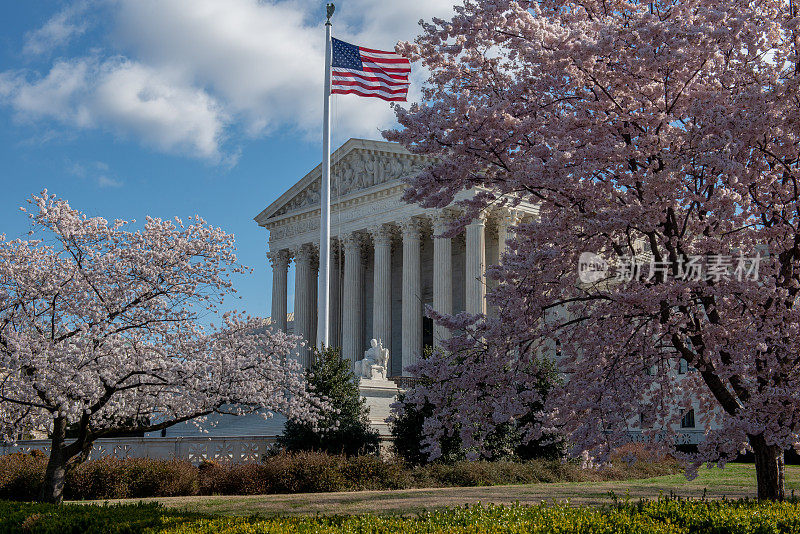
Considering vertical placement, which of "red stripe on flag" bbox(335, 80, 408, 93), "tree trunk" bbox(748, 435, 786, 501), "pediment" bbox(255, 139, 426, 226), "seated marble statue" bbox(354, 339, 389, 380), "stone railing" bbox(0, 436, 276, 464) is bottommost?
"stone railing" bbox(0, 436, 276, 464)

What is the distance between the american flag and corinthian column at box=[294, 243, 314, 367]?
82.9 feet

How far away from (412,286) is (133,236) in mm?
32789

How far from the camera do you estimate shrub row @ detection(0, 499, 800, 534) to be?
860 cm

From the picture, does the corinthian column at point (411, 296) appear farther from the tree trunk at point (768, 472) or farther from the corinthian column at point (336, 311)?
the tree trunk at point (768, 472)

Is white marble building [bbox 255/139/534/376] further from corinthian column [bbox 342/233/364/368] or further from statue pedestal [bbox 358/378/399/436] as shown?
statue pedestal [bbox 358/378/399/436]

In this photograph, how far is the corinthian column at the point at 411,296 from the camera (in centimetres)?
4678

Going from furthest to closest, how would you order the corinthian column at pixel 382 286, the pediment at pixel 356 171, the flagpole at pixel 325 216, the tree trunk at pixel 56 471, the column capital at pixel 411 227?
the corinthian column at pixel 382 286, the pediment at pixel 356 171, the column capital at pixel 411 227, the flagpole at pixel 325 216, the tree trunk at pixel 56 471

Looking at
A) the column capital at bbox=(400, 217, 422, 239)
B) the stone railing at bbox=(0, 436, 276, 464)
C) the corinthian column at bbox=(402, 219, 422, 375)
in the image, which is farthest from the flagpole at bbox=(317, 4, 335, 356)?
the column capital at bbox=(400, 217, 422, 239)

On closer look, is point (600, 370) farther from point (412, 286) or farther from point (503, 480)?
point (412, 286)

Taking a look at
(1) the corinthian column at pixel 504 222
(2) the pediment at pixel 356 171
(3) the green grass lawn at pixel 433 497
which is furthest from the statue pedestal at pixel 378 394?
(2) the pediment at pixel 356 171

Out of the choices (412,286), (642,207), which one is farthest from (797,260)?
(412,286)

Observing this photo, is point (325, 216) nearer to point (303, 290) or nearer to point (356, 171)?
point (356, 171)

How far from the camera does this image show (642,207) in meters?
9.84

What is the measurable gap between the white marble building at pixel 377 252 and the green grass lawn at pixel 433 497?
70.7ft
